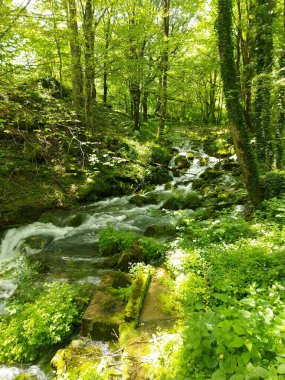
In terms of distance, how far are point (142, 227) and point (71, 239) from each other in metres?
2.40

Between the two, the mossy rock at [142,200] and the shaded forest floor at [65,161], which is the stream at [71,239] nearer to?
the mossy rock at [142,200]

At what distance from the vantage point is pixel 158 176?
43.1ft

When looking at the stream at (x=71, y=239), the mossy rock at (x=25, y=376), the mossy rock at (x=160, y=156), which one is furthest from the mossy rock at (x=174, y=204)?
the mossy rock at (x=25, y=376)

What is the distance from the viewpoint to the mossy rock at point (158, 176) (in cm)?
1297

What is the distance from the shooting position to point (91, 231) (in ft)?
27.8

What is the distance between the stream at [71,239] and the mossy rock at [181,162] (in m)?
3.25

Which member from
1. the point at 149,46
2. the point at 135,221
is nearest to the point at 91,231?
the point at 135,221

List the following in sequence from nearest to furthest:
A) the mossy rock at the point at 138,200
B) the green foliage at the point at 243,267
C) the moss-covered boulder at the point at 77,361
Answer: the moss-covered boulder at the point at 77,361 < the green foliage at the point at 243,267 < the mossy rock at the point at 138,200

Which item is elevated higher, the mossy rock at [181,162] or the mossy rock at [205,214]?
the mossy rock at [181,162]

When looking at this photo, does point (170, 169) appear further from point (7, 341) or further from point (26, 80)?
point (7, 341)

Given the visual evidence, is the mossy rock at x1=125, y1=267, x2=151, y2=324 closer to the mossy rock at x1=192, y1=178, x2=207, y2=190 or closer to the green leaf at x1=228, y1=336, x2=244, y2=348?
the green leaf at x1=228, y1=336, x2=244, y2=348

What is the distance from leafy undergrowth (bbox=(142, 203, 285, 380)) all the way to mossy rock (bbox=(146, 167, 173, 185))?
668 cm

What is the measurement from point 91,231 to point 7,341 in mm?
4669

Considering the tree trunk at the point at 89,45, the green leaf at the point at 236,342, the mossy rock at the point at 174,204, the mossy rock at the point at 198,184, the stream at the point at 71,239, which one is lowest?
the stream at the point at 71,239
